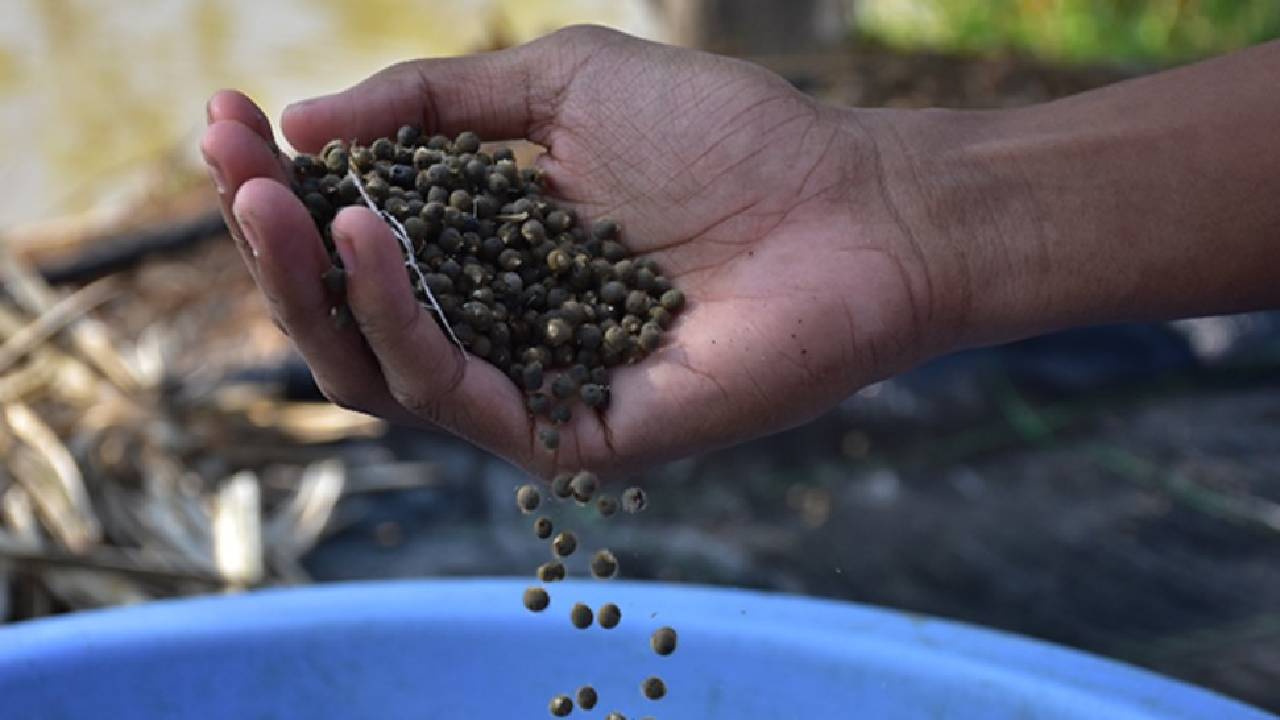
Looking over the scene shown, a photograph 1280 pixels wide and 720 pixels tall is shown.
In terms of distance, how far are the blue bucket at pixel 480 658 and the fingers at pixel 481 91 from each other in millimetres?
551

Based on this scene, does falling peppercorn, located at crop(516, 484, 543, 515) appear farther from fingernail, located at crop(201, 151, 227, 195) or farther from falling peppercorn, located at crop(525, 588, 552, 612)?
fingernail, located at crop(201, 151, 227, 195)

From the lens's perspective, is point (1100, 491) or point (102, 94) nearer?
point (1100, 491)

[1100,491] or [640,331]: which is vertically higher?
[640,331]

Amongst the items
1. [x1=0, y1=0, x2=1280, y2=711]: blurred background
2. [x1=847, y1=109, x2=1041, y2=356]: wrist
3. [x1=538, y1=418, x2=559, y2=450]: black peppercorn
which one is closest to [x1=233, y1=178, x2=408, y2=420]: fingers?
[x1=538, y1=418, x2=559, y2=450]: black peppercorn

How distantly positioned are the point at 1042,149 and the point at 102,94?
385 centimetres

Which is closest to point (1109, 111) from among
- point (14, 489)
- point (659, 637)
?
point (659, 637)

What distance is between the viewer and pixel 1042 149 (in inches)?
64.8

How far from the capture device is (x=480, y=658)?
1604mm

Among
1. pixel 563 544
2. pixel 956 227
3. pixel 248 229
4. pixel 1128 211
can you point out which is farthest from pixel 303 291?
pixel 1128 211

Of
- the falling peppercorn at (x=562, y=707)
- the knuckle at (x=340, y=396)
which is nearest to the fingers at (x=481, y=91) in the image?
the knuckle at (x=340, y=396)

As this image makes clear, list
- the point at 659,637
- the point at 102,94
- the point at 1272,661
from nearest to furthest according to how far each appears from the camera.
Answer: the point at 659,637 < the point at 1272,661 < the point at 102,94

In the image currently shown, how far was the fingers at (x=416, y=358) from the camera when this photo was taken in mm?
1274

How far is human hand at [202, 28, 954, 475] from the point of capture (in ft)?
4.39

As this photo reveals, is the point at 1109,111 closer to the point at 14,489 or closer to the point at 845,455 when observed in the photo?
the point at 845,455
